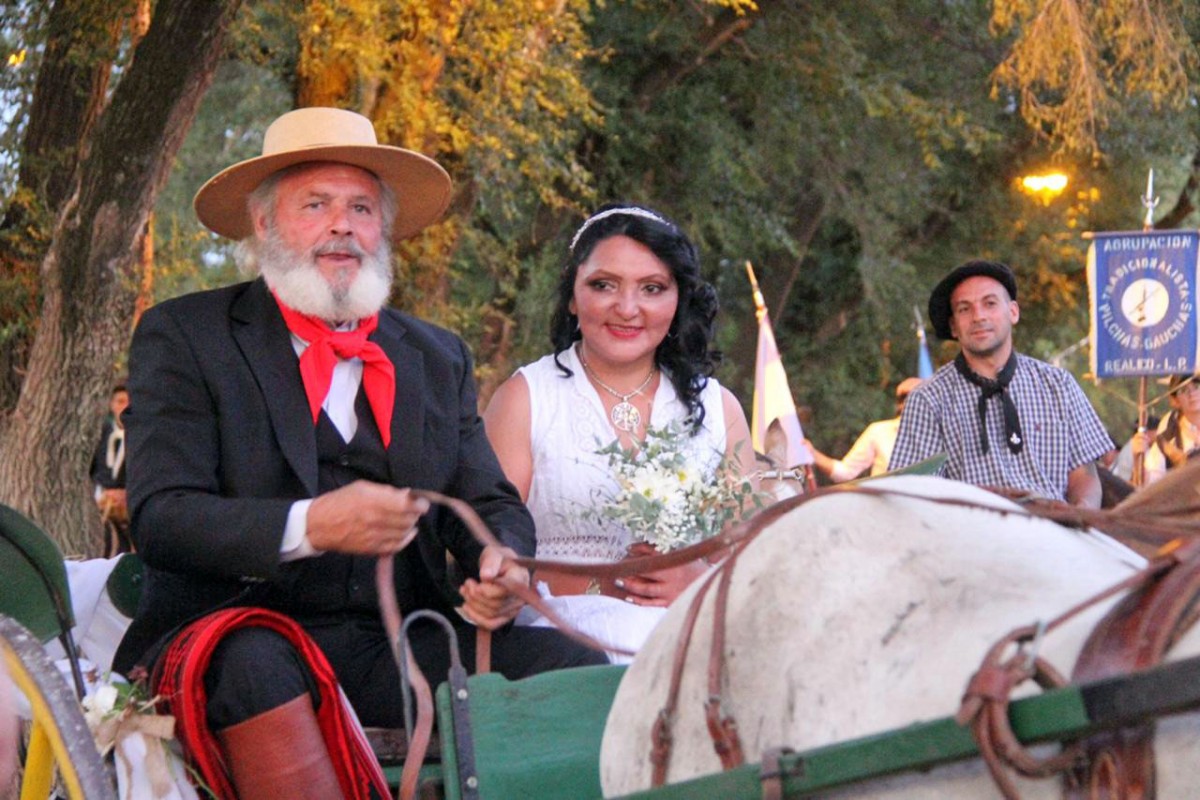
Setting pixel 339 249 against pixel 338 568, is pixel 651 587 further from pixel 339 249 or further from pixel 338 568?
pixel 339 249

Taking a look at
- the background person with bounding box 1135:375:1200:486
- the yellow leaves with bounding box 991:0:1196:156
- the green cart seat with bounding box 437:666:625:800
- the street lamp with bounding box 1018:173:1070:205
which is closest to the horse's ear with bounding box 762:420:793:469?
the background person with bounding box 1135:375:1200:486

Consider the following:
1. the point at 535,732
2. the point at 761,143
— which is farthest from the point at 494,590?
the point at 761,143

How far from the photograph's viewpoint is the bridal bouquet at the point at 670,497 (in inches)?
159

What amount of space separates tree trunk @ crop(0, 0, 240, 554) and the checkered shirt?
350 cm

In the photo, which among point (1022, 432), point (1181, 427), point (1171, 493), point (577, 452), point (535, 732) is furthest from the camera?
point (1181, 427)

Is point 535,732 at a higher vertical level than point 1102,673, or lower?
lower

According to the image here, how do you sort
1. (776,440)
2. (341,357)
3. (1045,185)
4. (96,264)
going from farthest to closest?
(1045,185) → (776,440) → (96,264) → (341,357)

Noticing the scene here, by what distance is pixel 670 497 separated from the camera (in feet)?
13.3

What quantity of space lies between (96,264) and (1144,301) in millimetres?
6836

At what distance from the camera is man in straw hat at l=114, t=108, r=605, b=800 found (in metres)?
3.25

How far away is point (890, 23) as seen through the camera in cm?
1505

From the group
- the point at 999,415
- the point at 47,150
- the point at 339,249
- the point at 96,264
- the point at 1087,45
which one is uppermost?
the point at 1087,45

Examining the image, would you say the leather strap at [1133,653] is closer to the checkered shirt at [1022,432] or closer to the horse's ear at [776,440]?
the checkered shirt at [1022,432]

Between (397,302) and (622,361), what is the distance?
7.08m
